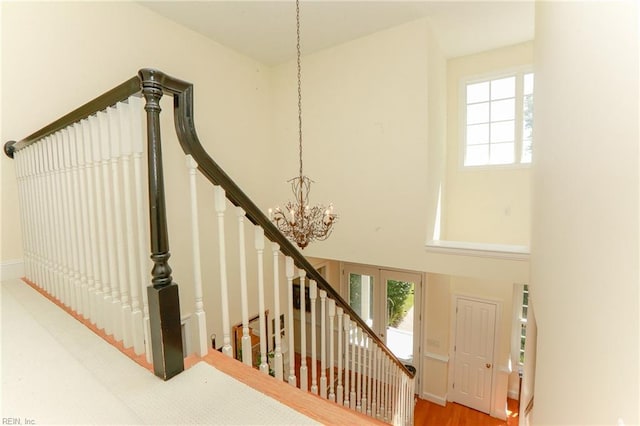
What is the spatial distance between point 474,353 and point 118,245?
546 cm

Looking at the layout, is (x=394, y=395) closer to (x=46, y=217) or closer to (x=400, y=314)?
(x=400, y=314)

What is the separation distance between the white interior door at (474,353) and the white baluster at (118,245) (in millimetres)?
4998

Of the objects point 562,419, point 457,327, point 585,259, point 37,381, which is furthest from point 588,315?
point 457,327

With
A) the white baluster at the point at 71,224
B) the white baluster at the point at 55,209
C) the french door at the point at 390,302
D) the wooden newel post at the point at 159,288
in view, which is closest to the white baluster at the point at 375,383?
the wooden newel post at the point at 159,288

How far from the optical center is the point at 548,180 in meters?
1.51

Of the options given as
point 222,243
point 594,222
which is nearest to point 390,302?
point 222,243

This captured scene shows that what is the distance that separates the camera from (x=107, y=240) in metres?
1.16

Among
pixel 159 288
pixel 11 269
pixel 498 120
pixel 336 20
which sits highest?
pixel 336 20

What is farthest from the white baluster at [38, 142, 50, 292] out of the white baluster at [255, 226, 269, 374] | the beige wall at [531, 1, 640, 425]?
the beige wall at [531, 1, 640, 425]

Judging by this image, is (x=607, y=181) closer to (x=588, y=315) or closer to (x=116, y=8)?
(x=588, y=315)

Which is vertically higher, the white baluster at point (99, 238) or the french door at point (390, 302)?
the white baluster at point (99, 238)

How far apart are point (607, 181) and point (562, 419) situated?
0.86 m

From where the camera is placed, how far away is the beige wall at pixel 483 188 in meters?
4.04

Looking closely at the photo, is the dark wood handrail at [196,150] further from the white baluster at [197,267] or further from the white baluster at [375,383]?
the white baluster at [375,383]
